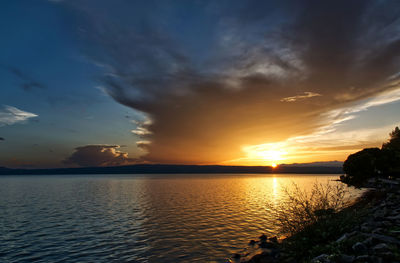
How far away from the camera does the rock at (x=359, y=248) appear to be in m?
10.8

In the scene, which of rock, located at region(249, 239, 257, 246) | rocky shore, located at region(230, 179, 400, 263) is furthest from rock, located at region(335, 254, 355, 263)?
rock, located at region(249, 239, 257, 246)

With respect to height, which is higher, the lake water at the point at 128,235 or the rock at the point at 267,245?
the rock at the point at 267,245

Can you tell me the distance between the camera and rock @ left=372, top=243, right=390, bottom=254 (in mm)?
10016

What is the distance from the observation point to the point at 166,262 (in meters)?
18.0

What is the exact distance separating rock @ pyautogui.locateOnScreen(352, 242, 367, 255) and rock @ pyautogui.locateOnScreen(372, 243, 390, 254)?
0.48 m

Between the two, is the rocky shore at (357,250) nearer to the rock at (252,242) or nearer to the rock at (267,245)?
the rock at (267,245)

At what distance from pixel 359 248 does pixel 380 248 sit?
35.9 inches

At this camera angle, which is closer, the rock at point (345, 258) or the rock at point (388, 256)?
the rock at point (388, 256)

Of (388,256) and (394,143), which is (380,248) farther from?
(394,143)

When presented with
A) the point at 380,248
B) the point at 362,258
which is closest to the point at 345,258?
the point at 362,258

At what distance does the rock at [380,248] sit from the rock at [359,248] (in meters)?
0.48

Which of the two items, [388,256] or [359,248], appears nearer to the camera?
[388,256]

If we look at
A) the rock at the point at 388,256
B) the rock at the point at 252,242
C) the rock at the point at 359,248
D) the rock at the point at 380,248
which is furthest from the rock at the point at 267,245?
the rock at the point at 388,256

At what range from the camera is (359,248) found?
1094 centimetres
